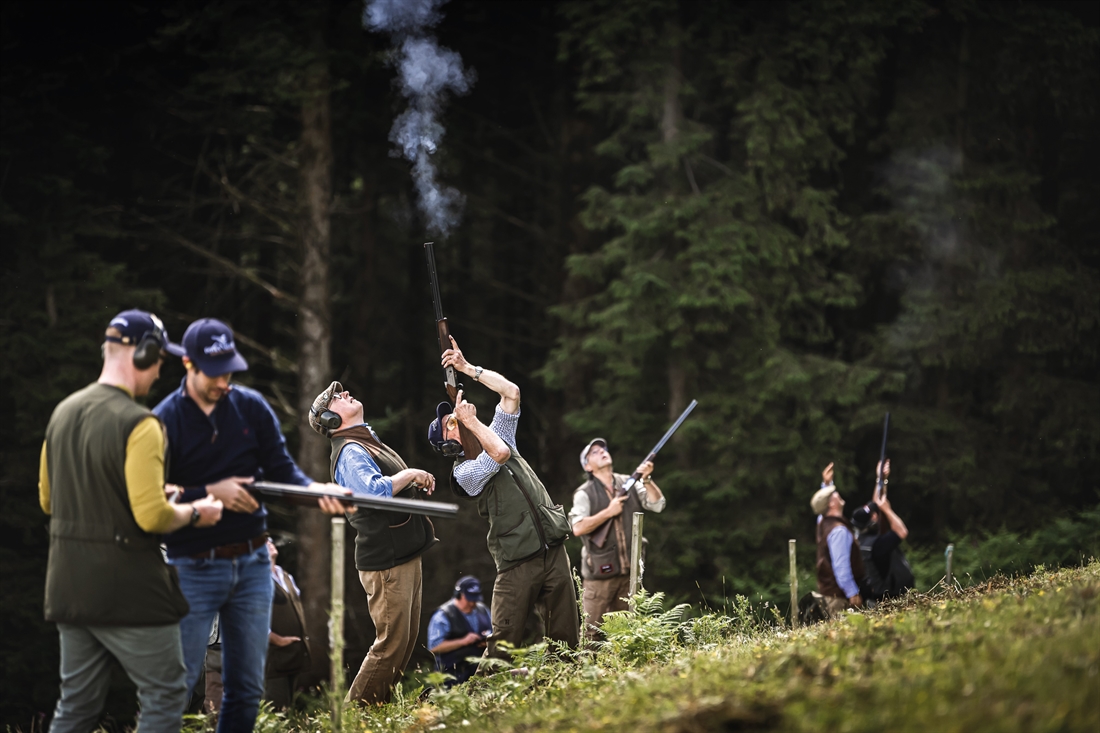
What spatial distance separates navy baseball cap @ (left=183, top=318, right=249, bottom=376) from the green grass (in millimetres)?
2274

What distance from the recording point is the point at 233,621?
219 inches

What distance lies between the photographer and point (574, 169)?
76.8 feet

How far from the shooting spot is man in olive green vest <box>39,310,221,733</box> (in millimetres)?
4984

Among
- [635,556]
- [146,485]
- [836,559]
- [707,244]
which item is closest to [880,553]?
[836,559]

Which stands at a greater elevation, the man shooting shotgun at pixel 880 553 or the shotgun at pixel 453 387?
the shotgun at pixel 453 387


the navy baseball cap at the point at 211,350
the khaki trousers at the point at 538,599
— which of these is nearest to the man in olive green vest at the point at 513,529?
the khaki trousers at the point at 538,599

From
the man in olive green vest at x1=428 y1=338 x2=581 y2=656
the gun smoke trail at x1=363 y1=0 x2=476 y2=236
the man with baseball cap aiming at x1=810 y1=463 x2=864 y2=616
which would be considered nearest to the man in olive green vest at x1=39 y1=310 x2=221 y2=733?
the man in olive green vest at x1=428 y1=338 x2=581 y2=656

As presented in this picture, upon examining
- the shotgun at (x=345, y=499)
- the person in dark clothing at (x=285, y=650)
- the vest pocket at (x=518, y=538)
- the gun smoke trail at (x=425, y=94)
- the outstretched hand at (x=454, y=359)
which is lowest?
the person in dark clothing at (x=285, y=650)

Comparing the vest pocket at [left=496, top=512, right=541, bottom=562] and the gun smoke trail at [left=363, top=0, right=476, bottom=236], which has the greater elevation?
the gun smoke trail at [left=363, top=0, right=476, bottom=236]

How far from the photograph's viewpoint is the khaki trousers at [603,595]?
10547 mm

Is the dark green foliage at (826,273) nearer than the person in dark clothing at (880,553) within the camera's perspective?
No

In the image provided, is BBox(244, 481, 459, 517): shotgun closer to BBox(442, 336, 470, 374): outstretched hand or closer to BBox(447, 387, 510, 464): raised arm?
BBox(447, 387, 510, 464): raised arm

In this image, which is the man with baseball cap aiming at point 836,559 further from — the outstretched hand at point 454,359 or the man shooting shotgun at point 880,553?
the outstretched hand at point 454,359

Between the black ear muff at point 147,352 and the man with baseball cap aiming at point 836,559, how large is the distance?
8.23 metres
